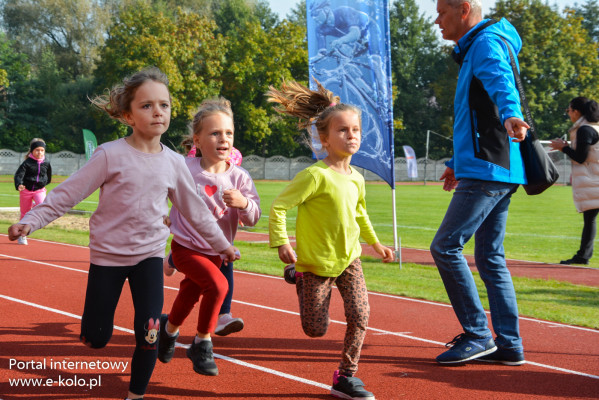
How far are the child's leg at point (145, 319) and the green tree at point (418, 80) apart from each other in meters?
60.1

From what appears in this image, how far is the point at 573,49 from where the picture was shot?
193ft

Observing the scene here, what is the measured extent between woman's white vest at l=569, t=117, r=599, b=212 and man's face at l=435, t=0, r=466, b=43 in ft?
19.7

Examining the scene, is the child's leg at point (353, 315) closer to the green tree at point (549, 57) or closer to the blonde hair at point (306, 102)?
the blonde hair at point (306, 102)

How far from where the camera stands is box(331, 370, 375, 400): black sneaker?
4031mm

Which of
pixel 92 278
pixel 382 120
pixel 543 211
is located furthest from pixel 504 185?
pixel 543 211

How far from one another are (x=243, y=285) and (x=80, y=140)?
179 ft

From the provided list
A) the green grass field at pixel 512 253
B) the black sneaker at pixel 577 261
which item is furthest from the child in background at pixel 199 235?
the black sneaker at pixel 577 261

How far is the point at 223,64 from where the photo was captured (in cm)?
5684

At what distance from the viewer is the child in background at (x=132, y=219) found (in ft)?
12.3

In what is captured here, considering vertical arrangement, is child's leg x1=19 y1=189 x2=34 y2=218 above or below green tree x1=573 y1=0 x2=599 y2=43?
below

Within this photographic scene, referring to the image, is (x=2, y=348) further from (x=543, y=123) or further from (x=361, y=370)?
(x=543, y=123)

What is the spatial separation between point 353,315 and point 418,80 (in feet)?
220

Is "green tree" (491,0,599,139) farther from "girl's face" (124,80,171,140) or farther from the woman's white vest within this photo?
"girl's face" (124,80,171,140)

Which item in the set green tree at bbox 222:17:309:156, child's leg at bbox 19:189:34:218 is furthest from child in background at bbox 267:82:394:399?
green tree at bbox 222:17:309:156
